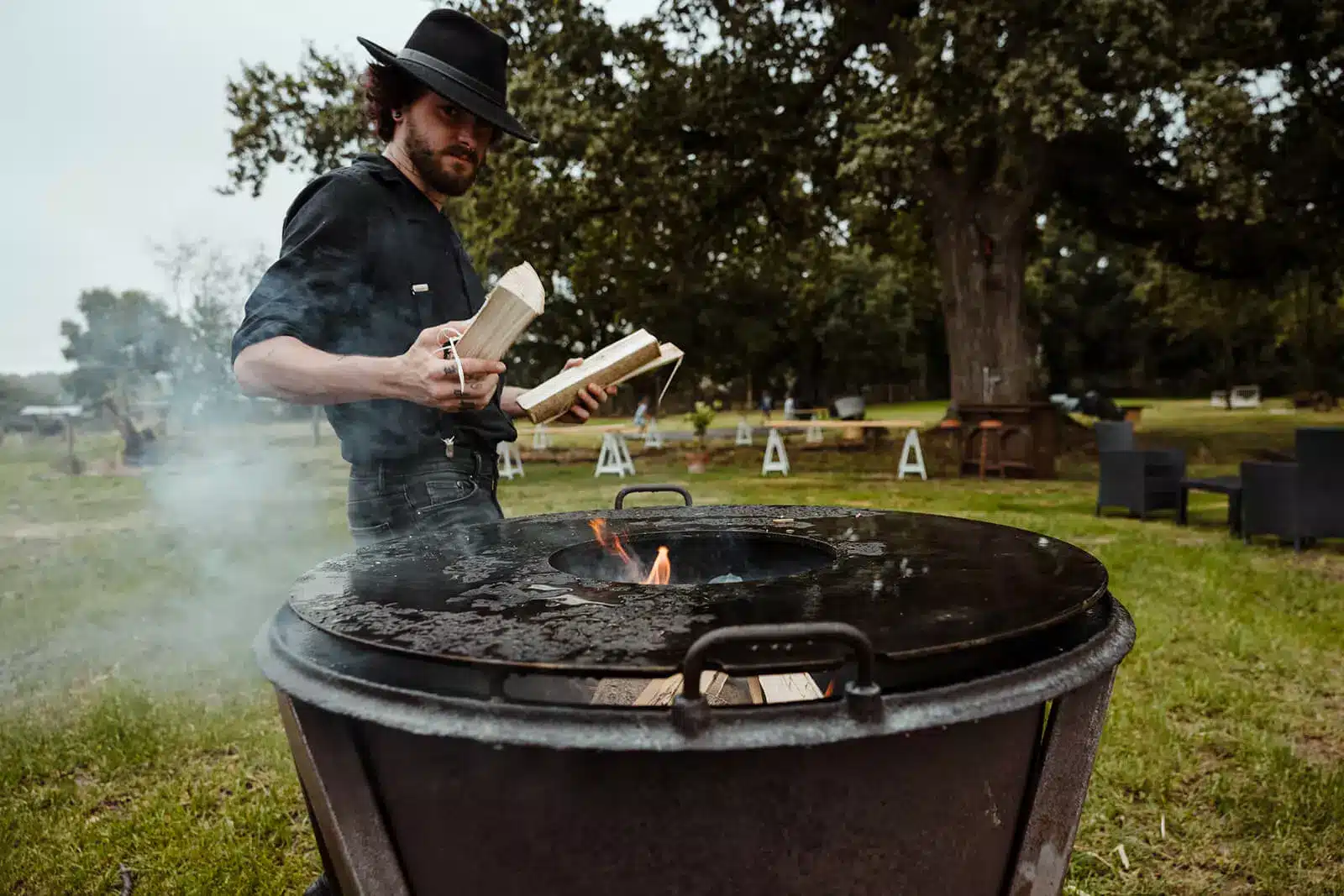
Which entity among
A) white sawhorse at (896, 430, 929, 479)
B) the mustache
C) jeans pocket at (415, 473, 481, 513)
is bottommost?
white sawhorse at (896, 430, 929, 479)

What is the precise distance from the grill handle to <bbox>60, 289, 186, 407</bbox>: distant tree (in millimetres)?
4259

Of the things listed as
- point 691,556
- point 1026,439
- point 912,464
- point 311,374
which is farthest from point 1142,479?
point 311,374

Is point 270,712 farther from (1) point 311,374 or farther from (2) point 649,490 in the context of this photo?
(1) point 311,374

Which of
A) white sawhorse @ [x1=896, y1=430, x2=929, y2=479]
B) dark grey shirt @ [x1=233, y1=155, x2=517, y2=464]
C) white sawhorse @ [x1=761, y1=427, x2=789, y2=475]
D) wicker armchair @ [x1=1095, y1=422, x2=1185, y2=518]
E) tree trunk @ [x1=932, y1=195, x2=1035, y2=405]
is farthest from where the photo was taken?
white sawhorse @ [x1=761, y1=427, x2=789, y2=475]

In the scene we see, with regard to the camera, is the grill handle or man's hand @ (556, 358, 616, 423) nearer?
the grill handle

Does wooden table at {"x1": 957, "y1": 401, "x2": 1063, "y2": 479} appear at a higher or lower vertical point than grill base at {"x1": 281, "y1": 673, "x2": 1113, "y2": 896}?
lower

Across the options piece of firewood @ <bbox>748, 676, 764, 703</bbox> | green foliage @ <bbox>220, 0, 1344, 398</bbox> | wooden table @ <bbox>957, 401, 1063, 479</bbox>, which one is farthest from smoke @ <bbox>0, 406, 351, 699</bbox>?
wooden table @ <bbox>957, 401, 1063, 479</bbox>

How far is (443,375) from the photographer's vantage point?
1.48m

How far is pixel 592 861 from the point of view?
42.5 inches

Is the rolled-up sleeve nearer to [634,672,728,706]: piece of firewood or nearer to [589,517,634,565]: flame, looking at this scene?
[589,517,634,565]: flame

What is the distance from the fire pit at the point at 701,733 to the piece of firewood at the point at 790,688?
0.58ft

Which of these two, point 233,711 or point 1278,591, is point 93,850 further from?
point 1278,591

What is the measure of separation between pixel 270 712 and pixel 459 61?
2643 mm

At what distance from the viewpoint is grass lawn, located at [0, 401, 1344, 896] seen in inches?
94.4
